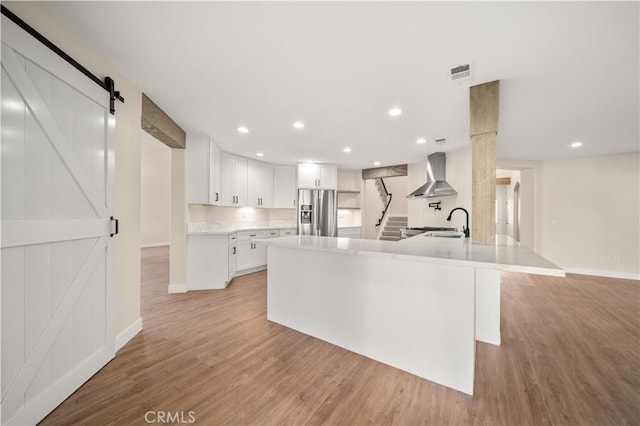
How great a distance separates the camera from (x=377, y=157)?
17.2ft

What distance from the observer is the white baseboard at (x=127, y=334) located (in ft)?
6.66

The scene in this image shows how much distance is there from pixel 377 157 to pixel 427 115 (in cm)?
229

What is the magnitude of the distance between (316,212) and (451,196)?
9.82ft

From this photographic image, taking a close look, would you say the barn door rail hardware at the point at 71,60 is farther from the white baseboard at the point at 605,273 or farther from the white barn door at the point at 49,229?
the white baseboard at the point at 605,273

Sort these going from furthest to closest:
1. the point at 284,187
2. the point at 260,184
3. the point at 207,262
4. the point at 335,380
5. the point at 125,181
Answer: the point at 284,187, the point at 260,184, the point at 207,262, the point at 125,181, the point at 335,380

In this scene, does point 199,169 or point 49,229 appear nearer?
point 49,229

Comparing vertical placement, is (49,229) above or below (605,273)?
above

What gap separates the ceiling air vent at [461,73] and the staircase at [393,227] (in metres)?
5.43

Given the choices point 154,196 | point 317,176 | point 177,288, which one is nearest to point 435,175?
point 317,176

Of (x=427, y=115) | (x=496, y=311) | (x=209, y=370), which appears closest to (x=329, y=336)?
(x=209, y=370)

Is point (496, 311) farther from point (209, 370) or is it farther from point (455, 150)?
point (455, 150)

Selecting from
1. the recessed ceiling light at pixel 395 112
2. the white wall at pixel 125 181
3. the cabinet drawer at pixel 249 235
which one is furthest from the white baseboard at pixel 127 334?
the recessed ceiling light at pixel 395 112

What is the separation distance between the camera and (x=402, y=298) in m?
1.82

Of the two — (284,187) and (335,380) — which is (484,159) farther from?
(284,187)
